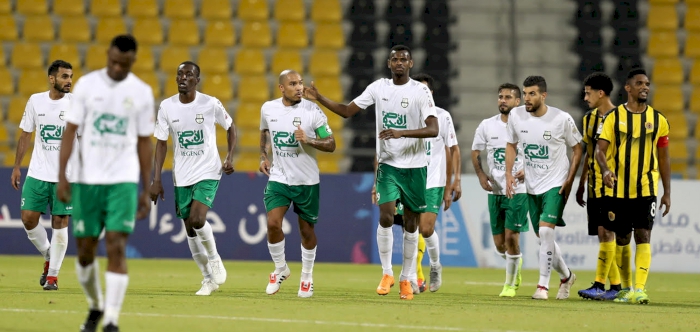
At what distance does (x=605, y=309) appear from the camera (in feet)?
33.6

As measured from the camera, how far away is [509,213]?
Result: 12.5m

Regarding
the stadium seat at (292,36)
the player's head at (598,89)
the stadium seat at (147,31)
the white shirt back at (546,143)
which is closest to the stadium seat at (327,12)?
the stadium seat at (292,36)

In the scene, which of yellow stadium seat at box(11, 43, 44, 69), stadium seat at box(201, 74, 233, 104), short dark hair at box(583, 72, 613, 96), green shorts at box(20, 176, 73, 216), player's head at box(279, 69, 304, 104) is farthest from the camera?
yellow stadium seat at box(11, 43, 44, 69)

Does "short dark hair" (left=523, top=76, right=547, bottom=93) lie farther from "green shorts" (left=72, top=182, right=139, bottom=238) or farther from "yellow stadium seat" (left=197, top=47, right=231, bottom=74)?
"yellow stadium seat" (left=197, top=47, right=231, bottom=74)

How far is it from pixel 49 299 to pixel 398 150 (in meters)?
3.80

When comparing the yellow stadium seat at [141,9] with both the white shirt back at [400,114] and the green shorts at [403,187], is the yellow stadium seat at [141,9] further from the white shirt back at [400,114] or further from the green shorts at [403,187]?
the green shorts at [403,187]

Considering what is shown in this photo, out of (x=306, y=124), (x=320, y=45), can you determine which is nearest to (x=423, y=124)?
(x=306, y=124)

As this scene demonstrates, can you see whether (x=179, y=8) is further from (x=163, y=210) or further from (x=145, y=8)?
(x=163, y=210)

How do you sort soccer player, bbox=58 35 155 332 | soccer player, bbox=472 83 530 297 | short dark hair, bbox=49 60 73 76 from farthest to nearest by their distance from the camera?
soccer player, bbox=472 83 530 297, short dark hair, bbox=49 60 73 76, soccer player, bbox=58 35 155 332

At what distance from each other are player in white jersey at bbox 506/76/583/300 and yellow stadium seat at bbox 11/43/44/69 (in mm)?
12470

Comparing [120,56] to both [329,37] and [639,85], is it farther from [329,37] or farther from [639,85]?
[329,37]

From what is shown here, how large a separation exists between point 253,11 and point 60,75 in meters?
10.7

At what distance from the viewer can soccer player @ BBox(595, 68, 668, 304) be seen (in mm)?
11180

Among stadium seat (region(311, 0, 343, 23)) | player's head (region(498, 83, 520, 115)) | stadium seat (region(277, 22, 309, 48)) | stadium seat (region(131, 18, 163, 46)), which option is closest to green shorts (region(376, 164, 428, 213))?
player's head (region(498, 83, 520, 115))
